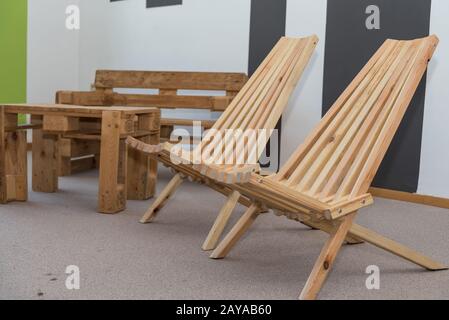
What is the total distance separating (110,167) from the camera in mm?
2398

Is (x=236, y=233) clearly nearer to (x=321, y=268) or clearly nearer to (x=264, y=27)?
(x=321, y=268)

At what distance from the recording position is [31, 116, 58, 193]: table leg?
111 inches

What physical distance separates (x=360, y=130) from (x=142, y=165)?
52.1 inches

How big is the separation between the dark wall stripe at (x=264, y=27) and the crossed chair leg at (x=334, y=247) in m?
1.66

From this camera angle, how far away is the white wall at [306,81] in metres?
3.21

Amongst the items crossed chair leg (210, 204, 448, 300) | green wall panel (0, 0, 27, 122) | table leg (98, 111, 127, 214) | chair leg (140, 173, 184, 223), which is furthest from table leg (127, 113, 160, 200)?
green wall panel (0, 0, 27, 122)

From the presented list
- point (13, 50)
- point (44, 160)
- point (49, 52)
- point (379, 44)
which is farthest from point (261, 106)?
point (49, 52)

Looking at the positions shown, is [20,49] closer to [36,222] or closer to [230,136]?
[36,222]

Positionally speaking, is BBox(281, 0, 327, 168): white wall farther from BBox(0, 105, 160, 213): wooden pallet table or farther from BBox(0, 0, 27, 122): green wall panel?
BBox(0, 0, 27, 122): green wall panel

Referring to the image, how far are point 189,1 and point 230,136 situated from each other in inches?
77.6

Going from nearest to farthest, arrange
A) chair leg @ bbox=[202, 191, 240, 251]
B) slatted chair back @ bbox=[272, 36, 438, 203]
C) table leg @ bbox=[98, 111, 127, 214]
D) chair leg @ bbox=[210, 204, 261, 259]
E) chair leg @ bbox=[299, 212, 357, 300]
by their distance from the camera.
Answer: chair leg @ bbox=[299, 212, 357, 300]
slatted chair back @ bbox=[272, 36, 438, 203]
chair leg @ bbox=[210, 204, 261, 259]
chair leg @ bbox=[202, 191, 240, 251]
table leg @ bbox=[98, 111, 127, 214]
